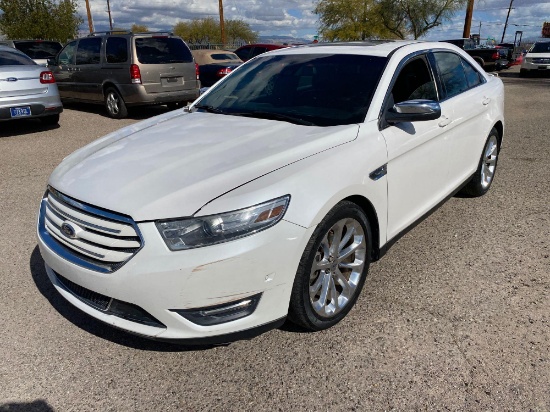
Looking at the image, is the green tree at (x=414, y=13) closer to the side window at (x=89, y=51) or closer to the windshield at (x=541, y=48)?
the windshield at (x=541, y=48)

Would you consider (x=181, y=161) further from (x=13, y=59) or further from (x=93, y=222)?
(x=13, y=59)

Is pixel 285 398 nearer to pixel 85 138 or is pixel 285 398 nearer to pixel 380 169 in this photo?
pixel 380 169

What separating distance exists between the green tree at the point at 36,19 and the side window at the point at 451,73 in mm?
26674

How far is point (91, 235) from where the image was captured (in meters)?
2.36

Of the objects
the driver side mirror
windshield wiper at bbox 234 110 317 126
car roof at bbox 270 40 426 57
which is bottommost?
windshield wiper at bbox 234 110 317 126

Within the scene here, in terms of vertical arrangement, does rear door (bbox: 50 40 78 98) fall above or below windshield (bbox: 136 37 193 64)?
below

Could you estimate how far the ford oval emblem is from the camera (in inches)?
96.1

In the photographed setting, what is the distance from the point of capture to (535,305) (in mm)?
3006

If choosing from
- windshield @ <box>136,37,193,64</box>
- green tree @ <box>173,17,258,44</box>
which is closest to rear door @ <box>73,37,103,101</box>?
windshield @ <box>136,37,193,64</box>

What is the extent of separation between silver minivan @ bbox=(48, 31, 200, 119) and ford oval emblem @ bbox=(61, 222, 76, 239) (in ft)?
24.9

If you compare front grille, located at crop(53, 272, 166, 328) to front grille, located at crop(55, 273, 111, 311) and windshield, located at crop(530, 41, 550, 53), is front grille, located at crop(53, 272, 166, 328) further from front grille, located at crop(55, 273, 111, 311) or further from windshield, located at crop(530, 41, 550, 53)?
A: windshield, located at crop(530, 41, 550, 53)

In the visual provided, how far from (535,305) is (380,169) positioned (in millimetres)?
1347

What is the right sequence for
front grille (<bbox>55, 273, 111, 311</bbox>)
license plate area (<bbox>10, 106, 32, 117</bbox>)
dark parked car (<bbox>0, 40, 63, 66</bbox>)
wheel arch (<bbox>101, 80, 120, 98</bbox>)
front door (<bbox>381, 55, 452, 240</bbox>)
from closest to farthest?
front grille (<bbox>55, 273, 111, 311</bbox>)
front door (<bbox>381, 55, 452, 240</bbox>)
license plate area (<bbox>10, 106, 32, 117</bbox>)
wheel arch (<bbox>101, 80, 120, 98</bbox>)
dark parked car (<bbox>0, 40, 63, 66</bbox>)

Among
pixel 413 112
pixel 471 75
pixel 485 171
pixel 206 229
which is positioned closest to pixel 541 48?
pixel 485 171
